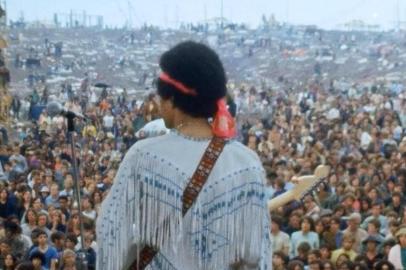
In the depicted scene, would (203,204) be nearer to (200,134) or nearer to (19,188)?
(200,134)

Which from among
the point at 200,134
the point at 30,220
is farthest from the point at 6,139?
the point at 200,134

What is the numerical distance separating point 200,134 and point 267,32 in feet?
191

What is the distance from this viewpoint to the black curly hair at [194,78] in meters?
3.26

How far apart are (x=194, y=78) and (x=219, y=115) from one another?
0.13m

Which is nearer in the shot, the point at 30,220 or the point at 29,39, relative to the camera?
the point at 30,220

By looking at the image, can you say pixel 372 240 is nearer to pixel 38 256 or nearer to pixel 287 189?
pixel 287 189

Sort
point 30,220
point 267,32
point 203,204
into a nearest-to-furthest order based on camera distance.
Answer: point 203,204 < point 30,220 < point 267,32

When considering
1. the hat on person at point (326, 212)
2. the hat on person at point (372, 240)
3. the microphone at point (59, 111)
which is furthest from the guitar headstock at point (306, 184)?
the hat on person at point (326, 212)

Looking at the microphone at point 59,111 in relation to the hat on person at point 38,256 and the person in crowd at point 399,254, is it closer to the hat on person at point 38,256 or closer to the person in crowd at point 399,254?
the hat on person at point 38,256

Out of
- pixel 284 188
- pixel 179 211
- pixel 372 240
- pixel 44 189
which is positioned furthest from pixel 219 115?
pixel 44 189

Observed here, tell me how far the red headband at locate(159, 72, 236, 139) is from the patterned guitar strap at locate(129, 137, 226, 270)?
57mm

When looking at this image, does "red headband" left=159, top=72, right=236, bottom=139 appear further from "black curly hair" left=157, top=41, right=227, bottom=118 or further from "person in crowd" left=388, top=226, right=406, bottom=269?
"person in crowd" left=388, top=226, right=406, bottom=269

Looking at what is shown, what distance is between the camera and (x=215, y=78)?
3.28m

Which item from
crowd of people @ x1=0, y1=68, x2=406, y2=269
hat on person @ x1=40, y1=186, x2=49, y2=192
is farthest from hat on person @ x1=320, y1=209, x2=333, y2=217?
hat on person @ x1=40, y1=186, x2=49, y2=192
